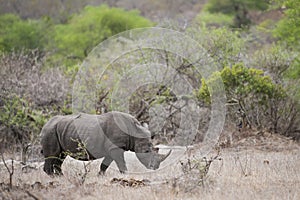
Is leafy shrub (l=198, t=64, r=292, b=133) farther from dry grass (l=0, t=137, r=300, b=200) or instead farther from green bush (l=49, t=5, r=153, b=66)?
green bush (l=49, t=5, r=153, b=66)

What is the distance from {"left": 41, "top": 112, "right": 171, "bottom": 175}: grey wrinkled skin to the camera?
1023cm

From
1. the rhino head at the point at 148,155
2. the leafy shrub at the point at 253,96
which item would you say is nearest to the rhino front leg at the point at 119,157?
the rhino head at the point at 148,155

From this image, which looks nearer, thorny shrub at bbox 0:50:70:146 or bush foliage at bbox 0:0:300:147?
bush foliage at bbox 0:0:300:147

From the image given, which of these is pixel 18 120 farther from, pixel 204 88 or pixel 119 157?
pixel 119 157

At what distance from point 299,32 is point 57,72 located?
9351mm

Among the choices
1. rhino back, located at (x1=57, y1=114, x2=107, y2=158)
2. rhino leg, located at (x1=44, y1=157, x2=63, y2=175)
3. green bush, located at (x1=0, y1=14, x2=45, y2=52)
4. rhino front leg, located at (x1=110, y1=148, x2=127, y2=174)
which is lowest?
green bush, located at (x1=0, y1=14, x2=45, y2=52)

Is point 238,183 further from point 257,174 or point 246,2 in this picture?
point 246,2

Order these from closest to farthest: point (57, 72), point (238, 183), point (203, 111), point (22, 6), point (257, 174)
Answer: point (238, 183), point (257, 174), point (203, 111), point (57, 72), point (22, 6)

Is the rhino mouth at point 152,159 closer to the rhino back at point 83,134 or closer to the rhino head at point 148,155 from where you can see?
the rhino head at point 148,155

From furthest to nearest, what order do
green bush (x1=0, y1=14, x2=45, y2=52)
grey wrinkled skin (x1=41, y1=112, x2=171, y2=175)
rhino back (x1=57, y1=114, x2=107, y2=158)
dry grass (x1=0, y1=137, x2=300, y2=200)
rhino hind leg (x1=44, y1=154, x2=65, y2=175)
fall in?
1. green bush (x1=0, y1=14, x2=45, y2=52)
2. rhino hind leg (x1=44, y1=154, x2=65, y2=175)
3. rhino back (x1=57, y1=114, x2=107, y2=158)
4. grey wrinkled skin (x1=41, y1=112, x2=171, y2=175)
5. dry grass (x1=0, y1=137, x2=300, y2=200)

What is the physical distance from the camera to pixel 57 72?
812 inches

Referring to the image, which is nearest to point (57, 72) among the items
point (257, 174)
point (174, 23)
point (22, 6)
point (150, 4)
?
point (174, 23)

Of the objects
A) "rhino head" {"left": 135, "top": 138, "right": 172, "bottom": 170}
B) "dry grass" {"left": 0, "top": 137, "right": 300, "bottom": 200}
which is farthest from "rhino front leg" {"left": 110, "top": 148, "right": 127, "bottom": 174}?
"rhino head" {"left": 135, "top": 138, "right": 172, "bottom": 170}

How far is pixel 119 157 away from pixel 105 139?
45 centimetres
